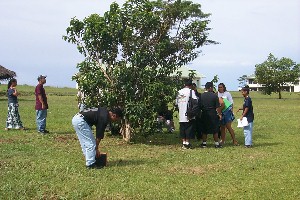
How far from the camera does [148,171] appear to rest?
8406mm

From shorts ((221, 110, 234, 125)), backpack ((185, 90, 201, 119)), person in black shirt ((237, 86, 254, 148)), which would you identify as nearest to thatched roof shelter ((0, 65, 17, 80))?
shorts ((221, 110, 234, 125))

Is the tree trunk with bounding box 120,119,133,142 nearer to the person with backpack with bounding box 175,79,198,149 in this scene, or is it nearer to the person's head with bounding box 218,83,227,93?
the person with backpack with bounding box 175,79,198,149

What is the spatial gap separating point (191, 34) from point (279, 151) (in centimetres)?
427

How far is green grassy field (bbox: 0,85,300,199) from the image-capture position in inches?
272

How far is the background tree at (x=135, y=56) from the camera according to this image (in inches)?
459

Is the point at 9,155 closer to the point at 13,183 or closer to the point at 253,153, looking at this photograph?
the point at 13,183

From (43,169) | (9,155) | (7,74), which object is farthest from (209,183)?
(7,74)

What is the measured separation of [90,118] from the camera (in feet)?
27.8

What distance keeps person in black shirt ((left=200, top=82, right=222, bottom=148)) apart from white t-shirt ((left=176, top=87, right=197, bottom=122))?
45 centimetres

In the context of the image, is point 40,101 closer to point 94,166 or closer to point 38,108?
point 38,108

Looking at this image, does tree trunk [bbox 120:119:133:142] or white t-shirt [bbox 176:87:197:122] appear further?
tree trunk [bbox 120:119:133:142]

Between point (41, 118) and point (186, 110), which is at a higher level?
point (186, 110)

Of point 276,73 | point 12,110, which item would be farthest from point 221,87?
point 276,73

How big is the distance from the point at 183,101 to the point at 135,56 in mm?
1886
